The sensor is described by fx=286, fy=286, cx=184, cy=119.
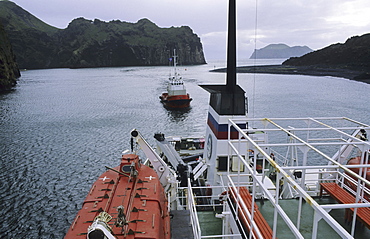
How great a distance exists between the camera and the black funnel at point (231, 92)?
12484mm

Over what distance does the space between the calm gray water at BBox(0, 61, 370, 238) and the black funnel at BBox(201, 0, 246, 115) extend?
12711 mm

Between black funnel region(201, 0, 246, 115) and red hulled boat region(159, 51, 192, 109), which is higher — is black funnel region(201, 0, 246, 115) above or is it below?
above

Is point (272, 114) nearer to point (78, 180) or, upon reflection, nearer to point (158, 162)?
point (78, 180)

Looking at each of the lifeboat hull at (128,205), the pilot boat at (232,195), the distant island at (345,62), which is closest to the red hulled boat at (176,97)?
the pilot boat at (232,195)

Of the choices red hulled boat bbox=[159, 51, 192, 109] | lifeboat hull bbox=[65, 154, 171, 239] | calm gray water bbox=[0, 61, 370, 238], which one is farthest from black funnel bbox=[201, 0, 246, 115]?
red hulled boat bbox=[159, 51, 192, 109]

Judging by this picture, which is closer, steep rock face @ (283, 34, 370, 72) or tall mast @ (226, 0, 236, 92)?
tall mast @ (226, 0, 236, 92)

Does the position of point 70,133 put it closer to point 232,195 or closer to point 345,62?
point 232,195

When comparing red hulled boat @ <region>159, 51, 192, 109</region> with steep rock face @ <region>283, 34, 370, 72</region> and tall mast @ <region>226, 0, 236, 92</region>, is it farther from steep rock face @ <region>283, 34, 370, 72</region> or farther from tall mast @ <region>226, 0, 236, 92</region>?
steep rock face @ <region>283, 34, 370, 72</region>

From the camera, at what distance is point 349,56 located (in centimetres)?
13462

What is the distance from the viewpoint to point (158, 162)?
12.3m

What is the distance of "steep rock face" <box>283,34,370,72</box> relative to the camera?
12000 centimetres

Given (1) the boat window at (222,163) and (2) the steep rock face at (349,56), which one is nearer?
(1) the boat window at (222,163)

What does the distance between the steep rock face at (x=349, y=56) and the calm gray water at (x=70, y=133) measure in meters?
53.6

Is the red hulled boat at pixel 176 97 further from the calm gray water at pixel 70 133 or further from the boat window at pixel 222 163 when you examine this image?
the boat window at pixel 222 163
